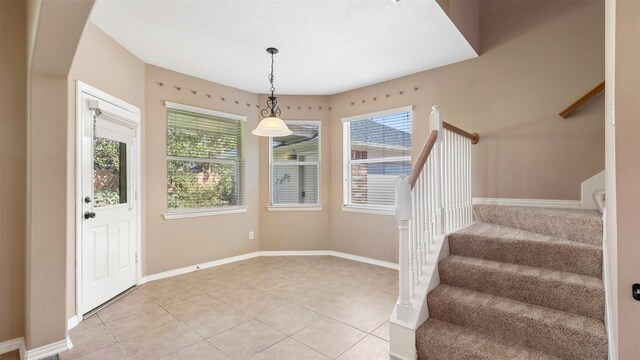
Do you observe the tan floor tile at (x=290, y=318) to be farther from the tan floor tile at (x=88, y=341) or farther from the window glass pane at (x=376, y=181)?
the window glass pane at (x=376, y=181)

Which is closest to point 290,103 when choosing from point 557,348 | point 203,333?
point 203,333

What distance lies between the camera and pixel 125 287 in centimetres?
329

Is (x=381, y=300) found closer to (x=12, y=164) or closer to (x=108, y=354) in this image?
(x=108, y=354)

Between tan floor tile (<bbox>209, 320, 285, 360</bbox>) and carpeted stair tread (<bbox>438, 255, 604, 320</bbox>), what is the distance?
4.75 feet

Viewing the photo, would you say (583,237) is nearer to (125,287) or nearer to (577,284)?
(577,284)

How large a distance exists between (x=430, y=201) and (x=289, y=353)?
157 cm

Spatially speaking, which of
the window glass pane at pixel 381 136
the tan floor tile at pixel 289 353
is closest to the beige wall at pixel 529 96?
the window glass pane at pixel 381 136

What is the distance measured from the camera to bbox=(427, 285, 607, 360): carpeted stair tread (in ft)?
5.38

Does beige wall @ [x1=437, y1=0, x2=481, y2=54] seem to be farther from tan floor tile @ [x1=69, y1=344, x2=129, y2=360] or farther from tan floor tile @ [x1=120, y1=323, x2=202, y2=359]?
tan floor tile @ [x1=69, y1=344, x2=129, y2=360]

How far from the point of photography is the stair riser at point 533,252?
1966mm

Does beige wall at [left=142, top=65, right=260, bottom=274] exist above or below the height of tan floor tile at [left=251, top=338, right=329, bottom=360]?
above

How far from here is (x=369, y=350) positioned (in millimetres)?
2160

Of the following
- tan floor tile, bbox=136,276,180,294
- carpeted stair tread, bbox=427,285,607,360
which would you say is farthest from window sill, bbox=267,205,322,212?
carpeted stair tread, bbox=427,285,607,360

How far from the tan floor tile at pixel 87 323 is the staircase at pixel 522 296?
2709 millimetres
